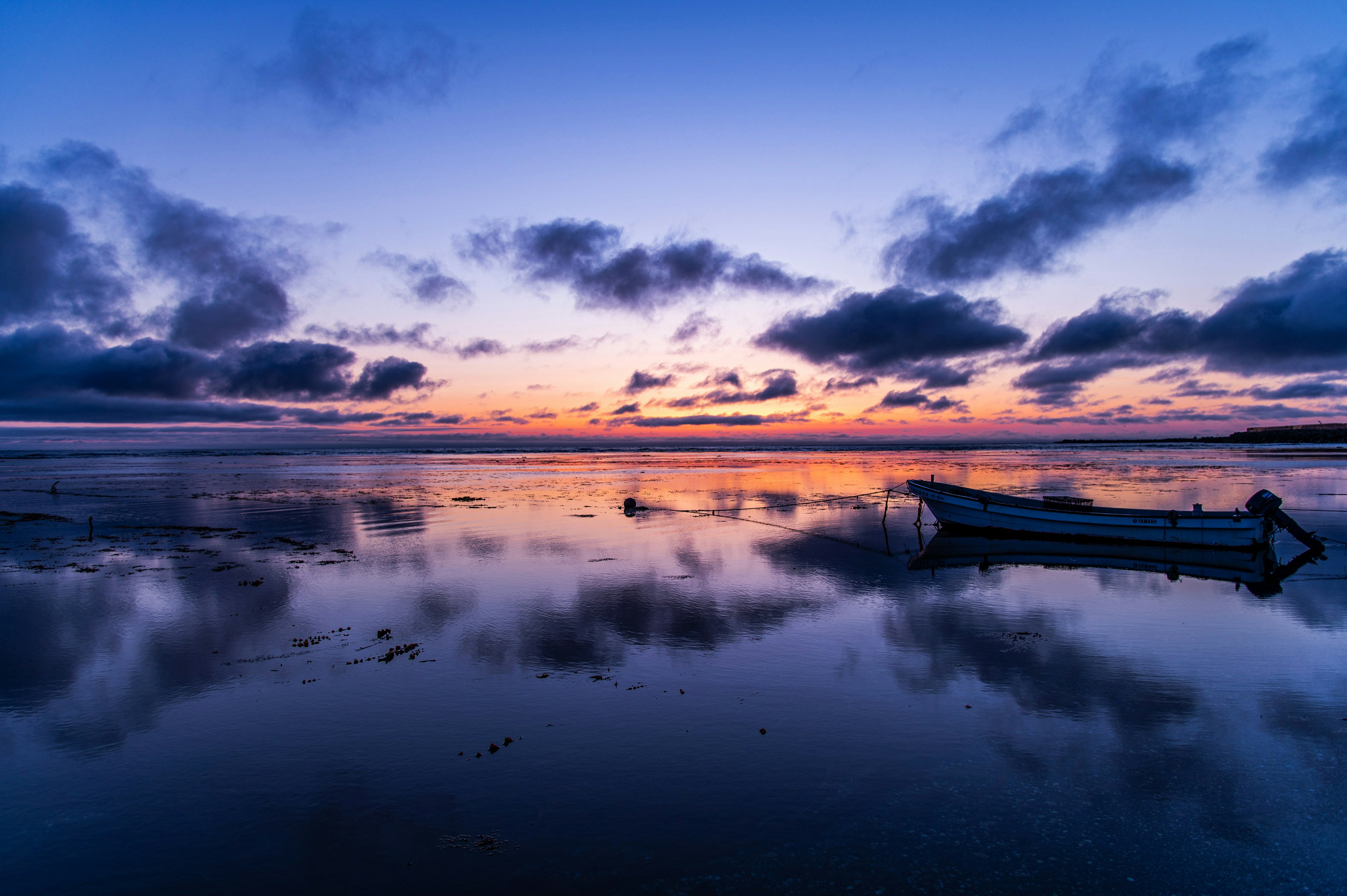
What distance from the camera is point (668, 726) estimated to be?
30.9ft

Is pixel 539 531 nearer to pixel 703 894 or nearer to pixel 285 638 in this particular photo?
pixel 285 638

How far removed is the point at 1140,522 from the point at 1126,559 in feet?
9.97

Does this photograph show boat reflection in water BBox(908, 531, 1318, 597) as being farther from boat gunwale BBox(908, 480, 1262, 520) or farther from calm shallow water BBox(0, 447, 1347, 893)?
boat gunwale BBox(908, 480, 1262, 520)

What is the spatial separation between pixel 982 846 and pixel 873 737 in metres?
2.37

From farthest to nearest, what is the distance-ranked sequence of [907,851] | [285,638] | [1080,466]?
[1080,466], [285,638], [907,851]

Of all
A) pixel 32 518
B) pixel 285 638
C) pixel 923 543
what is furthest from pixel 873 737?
pixel 32 518

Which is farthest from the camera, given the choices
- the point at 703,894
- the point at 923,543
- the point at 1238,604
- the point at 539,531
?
the point at 539,531

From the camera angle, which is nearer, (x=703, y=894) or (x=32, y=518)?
(x=703, y=894)

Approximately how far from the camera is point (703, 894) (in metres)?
6.04

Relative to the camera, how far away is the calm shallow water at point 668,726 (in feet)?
21.5

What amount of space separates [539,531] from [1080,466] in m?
74.6

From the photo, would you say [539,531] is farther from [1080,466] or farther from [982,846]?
[1080,466]

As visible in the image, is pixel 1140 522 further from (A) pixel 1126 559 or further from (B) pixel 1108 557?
(B) pixel 1108 557

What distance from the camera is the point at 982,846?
22.0ft
